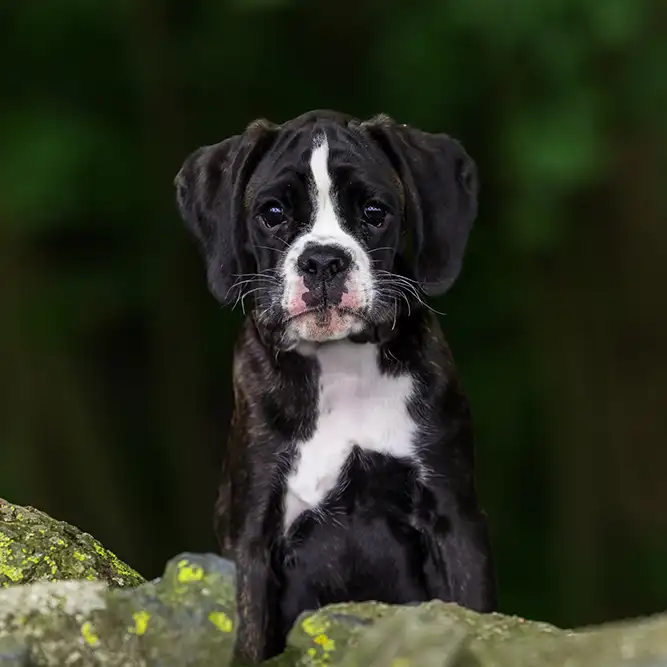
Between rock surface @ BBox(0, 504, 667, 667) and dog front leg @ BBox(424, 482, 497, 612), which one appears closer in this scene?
rock surface @ BBox(0, 504, 667, 667)

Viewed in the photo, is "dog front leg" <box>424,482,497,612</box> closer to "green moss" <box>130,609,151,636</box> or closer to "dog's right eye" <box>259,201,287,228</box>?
"dog's right eye" <box>259,201,287,228</box>

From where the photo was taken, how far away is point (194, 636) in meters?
1.88

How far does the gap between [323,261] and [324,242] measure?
0.05 meters

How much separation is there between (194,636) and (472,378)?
3.91m

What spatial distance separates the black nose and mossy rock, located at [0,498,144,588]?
739 millimetres

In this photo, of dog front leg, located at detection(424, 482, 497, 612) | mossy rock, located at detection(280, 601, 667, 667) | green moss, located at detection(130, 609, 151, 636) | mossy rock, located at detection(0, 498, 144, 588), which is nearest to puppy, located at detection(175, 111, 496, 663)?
dog front leg, located at detection(424, 482, 497, 612)

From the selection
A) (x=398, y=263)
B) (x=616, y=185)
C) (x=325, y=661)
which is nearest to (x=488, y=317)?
(x=616, y=185)

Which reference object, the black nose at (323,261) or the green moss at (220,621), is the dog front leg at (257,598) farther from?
the green moss at (220,621)

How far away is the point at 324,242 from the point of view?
8.06 ft

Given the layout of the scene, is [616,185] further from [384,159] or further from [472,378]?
[384,159]

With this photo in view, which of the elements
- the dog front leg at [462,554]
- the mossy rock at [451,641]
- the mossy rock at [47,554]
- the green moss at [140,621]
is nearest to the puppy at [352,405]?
the dog front leg at [462,554]

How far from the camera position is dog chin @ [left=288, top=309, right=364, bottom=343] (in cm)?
248

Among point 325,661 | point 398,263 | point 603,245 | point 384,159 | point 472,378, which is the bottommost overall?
point 325,661

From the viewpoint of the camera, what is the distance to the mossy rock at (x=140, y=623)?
1.87 m
